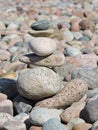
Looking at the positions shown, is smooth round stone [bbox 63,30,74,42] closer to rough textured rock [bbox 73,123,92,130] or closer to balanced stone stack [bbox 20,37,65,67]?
balanced stone stack [bbox 20,37,65,67]

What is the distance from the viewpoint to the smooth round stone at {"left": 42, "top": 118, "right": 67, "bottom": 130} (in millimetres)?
3979

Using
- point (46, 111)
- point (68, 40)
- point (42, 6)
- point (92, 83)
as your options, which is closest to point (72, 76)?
point (92, 83)

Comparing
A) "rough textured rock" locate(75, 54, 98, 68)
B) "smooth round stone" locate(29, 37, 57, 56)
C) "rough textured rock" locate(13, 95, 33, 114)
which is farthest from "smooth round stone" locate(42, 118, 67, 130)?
"rough textured rock" locate(75, 54, 98, 68)

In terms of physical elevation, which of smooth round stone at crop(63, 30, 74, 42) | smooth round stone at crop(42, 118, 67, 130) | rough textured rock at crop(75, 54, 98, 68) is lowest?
smooth round stone at crop(63, 30, 74, 42)

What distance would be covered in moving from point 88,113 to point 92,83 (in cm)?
98

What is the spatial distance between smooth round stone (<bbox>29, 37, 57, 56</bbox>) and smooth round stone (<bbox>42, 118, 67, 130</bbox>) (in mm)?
989

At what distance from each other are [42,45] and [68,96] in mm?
617

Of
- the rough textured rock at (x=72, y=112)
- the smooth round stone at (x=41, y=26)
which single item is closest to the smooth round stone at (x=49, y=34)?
the smooth round stone at (x=41, y=26)

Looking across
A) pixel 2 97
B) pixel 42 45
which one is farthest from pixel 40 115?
pixel 2 97

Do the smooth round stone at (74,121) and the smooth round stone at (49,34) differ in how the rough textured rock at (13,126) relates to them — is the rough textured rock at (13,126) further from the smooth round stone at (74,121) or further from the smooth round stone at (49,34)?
the smooth round stone at (49,34)

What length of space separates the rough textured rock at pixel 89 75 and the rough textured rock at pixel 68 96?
0.51 m

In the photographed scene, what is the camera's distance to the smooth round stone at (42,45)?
476 cm

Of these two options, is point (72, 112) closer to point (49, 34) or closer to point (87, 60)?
point (87, 60)

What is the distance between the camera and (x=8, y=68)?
21.6ft
